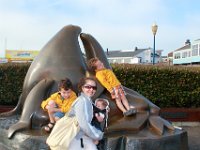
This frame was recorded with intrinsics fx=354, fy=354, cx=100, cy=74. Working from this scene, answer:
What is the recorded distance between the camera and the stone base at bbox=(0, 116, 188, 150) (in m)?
5.15

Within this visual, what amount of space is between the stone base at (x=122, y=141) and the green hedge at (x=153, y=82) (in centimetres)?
607

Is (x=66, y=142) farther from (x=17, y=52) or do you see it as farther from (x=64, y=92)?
(x=17, y=52)

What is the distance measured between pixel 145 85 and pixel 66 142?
8.80 meters

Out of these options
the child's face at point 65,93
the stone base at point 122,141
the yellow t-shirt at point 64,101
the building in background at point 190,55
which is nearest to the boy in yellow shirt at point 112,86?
the stone base at point 122,141

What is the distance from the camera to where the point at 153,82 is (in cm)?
1191

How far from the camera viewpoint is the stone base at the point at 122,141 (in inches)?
203

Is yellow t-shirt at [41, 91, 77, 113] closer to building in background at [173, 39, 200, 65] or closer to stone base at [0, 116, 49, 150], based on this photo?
stone base at [0, 116, 49, 150]

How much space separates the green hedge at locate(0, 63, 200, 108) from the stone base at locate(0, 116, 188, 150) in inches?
239

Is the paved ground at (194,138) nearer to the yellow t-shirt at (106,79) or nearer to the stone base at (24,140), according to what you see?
the yellow t-shirt at (106,79)

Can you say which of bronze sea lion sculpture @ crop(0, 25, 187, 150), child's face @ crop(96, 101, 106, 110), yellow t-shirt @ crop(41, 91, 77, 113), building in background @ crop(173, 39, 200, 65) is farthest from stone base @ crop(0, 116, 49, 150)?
building in background @ crop(173, 39, 200, 65)

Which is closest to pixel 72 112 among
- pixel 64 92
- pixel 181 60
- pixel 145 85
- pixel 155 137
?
pixel 64 92

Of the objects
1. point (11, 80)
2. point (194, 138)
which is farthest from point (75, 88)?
point (11, 80)

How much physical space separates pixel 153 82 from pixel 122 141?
22.6 ft

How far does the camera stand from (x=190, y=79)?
39.7ft
